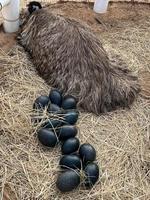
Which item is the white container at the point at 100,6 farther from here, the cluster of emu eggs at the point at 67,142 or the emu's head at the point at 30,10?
the cluster of emu eggs at the point at 67,142

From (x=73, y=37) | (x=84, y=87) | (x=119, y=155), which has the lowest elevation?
(x=119, y=155)

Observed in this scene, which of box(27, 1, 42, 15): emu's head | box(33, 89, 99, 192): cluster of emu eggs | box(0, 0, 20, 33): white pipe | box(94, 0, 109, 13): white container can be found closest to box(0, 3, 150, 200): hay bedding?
box(33, 89, 99, 192): cluster of emu eggs

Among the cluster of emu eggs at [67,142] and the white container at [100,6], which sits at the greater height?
the white container at [100,6]

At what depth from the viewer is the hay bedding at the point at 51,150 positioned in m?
2.82

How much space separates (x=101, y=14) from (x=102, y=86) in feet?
4.74

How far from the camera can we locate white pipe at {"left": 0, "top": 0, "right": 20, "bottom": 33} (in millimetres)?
3885

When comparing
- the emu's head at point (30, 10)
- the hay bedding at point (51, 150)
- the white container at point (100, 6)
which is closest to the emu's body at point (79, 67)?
the hay bedding at point (51, 150)

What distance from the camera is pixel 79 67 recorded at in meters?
3.48

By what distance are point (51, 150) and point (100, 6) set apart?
2097 mm

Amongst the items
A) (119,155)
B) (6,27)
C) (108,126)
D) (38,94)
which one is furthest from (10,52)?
(119,155)

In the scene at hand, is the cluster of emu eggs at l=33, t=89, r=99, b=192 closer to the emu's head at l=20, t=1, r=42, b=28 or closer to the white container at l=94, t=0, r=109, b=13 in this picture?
the emu's head at l=20, t=1, r=42, b=28

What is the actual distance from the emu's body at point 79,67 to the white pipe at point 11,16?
1.05ft

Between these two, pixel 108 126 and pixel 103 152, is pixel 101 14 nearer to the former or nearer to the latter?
pixel 108 126

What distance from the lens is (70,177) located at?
→ 2742mm
